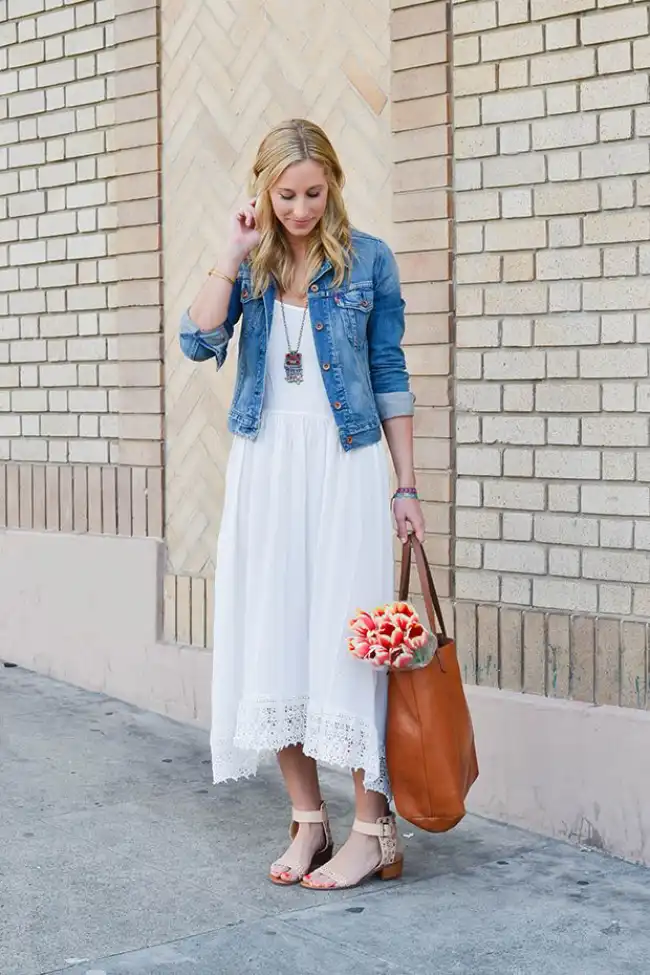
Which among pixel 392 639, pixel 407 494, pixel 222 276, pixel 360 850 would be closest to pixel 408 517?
pixel 407 494

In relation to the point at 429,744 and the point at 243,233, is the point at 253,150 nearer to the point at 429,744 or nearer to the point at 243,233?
the point at 243,233

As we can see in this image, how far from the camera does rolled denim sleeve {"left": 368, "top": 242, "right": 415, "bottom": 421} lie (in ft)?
14.8

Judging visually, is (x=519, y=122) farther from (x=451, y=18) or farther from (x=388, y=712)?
(x=388, y=712)

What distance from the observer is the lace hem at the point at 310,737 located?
14.4 feet

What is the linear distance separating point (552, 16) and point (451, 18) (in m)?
0.45

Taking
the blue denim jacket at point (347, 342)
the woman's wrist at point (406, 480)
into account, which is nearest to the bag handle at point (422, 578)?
the woman's wrist at point (406, 480)

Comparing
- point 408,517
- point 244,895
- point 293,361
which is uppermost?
point 293,361

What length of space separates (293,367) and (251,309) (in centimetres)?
20

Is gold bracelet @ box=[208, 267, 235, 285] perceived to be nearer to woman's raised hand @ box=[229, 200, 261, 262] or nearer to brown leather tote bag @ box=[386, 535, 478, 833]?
woman's raised hand @ box=[229, 200, 261, 262]

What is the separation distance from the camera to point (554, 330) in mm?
5113

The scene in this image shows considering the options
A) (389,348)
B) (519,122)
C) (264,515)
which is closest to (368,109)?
(519,122)

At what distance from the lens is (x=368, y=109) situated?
5.77m

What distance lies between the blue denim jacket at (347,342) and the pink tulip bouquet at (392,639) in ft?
1.59

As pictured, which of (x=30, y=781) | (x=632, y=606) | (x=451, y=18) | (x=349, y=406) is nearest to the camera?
(x=349, y=406)
